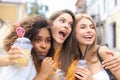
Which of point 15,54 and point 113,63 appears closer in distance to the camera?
point 15,54

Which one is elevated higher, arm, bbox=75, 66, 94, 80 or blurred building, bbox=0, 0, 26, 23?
arm, bbox=75, 66, 94, 80

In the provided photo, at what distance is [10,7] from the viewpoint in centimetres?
3453

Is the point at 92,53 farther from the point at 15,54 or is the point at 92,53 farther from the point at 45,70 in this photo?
the point at 15,54

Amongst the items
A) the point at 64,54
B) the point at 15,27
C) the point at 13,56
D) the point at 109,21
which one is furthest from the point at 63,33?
the point at 109,21

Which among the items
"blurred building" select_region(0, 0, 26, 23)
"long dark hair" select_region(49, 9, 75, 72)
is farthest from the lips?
"blurred building" select_region(0, 0, 26, 23)

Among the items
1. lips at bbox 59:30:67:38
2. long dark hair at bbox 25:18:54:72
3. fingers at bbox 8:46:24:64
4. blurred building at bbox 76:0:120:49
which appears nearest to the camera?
fingers at bbox 8:46:24:64

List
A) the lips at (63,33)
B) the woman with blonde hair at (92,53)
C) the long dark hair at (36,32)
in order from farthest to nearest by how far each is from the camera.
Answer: the lips at (63,33) → the woman with blonde hair at (92,53) → the long dark hair at (36,32)

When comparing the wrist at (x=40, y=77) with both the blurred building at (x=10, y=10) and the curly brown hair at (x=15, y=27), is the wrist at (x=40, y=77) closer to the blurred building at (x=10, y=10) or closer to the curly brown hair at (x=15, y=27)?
the curly brown hair at (x=15, y=27)

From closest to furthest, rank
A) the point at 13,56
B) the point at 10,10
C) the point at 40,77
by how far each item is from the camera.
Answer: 1. the point at 13,56
2. the point at 40,77
3. the point at 10,10

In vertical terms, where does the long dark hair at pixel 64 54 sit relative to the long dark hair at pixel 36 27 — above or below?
below

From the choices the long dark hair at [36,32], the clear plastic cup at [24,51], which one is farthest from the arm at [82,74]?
the clear plastic cup at [24,51]

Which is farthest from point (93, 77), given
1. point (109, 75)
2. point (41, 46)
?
point (41, 46)

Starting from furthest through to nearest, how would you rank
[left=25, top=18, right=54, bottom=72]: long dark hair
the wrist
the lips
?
the lips
[left=25, top=18, right=54, bottom=72]: long dark hair
the wrist

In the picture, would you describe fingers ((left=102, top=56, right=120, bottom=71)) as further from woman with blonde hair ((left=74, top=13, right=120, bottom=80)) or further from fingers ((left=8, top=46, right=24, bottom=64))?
fingers ((left=8, top=46, right=24, bottom=64))
